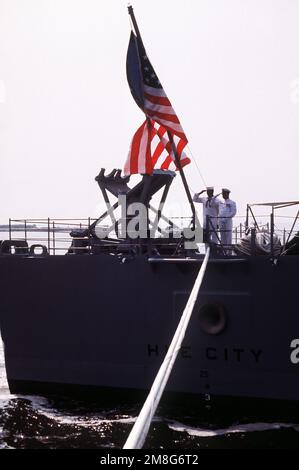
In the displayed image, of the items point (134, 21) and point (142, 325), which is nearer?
point (142, 325)

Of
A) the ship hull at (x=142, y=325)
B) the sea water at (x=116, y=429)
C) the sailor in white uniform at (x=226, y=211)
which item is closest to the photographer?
the sea water at (x=116, y=429)

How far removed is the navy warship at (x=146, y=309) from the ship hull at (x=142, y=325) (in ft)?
0.09

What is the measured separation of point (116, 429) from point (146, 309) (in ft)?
10.3

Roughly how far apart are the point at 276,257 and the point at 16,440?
25.3 ft

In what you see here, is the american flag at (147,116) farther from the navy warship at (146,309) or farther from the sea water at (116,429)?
the sea water at (116,429)

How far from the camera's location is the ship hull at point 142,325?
48.0 feet

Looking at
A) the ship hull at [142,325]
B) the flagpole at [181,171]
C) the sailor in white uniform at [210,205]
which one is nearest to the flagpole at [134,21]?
the flagpole at [181,171]

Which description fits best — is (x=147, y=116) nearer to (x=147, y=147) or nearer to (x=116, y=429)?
(x=147, y=147)

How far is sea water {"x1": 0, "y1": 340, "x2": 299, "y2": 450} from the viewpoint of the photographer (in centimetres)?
1359

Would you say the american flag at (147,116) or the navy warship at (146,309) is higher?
the american flag at (147,116)

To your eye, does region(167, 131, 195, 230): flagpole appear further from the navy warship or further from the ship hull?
the ship hull

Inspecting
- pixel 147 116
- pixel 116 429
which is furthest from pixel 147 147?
pixel 116 429

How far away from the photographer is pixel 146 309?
618 inches

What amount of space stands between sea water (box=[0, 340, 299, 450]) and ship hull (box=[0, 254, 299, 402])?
696 millimetres
